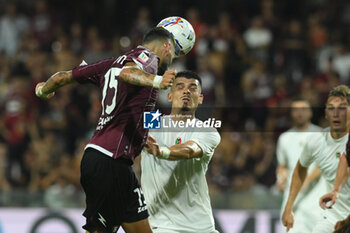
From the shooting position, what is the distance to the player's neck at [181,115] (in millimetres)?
6031

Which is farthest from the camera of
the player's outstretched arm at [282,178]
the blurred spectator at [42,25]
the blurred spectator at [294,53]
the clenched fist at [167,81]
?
the blurred spectator at [42,25]

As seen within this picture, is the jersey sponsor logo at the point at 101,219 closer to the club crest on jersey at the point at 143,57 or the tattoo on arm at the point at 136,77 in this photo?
the tattoo on arm at the point at 136,77

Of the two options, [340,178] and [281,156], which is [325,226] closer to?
[340,178]

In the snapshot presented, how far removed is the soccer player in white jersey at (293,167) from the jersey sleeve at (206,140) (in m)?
1.48

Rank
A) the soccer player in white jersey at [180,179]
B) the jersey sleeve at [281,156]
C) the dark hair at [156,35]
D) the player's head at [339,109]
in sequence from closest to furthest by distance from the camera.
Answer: the dark hair at [156,35] < the soccer player in white jersey at [180,179] < the player's head at [339,109] < the jersey sleeve at [281,156]

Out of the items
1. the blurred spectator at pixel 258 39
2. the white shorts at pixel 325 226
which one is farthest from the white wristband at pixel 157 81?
the blurred spectator at pixel 258 39

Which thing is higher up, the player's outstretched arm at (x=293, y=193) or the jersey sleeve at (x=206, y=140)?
the jersey sleeve at (x=206, y=140)

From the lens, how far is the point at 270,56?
40.4 feet

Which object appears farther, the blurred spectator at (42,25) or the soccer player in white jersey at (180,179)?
the blurred spectator at (42,25)

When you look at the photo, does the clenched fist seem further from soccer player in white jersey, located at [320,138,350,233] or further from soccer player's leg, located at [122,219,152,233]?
soccer player in white jersey, located at [320,138,350,233]

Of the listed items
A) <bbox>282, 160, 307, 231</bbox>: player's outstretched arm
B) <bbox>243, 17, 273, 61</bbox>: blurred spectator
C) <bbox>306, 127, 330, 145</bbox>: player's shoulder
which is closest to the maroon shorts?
<bbox>282, 160, 307, 231</bbox>: player's outstretched arm

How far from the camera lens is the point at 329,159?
6.40 m

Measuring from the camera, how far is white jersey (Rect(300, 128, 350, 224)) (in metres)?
6.17

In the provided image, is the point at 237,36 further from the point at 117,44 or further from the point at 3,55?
the point at 3,55
